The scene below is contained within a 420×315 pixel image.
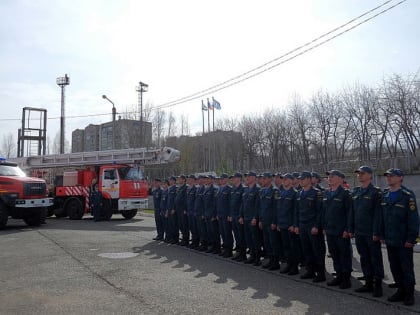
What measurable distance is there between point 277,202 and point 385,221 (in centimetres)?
265

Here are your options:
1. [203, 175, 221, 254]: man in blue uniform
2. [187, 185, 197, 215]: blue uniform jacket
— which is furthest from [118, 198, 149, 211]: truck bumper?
[203, 175, 221, 254]: man in blue uniform

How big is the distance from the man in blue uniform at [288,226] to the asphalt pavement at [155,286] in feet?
1.10

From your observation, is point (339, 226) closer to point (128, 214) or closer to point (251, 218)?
point (251, 218)

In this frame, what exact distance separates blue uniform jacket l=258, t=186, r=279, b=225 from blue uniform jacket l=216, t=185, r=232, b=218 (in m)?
1.54

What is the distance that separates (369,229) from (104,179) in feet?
53.4

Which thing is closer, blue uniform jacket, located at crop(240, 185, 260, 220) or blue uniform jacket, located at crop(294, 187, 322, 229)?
blue uniform jacket, located at crop(294, 187, 322, 229)

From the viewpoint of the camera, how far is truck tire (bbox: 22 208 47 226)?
1844cm

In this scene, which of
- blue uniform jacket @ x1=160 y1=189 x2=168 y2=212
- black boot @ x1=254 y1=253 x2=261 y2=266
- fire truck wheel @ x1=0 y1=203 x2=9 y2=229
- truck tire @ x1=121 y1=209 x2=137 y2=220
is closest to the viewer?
black boot @ x1=254 y1=253 x2=261 y2=266

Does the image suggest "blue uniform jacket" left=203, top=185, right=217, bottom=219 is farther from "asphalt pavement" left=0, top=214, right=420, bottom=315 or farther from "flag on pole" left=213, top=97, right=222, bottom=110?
"flag on pole" left=213, top=97, right=222, bottom=110

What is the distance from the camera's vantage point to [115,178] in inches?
825

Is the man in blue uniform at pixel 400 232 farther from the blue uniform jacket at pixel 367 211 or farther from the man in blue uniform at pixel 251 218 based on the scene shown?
the man in blue uniform at pixel 251 218

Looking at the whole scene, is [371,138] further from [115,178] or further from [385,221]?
[385,221]

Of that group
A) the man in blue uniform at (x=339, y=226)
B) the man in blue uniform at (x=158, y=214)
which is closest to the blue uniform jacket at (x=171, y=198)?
the man in blue uniform at (x=158, y=214)

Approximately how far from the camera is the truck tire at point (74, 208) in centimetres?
2216
